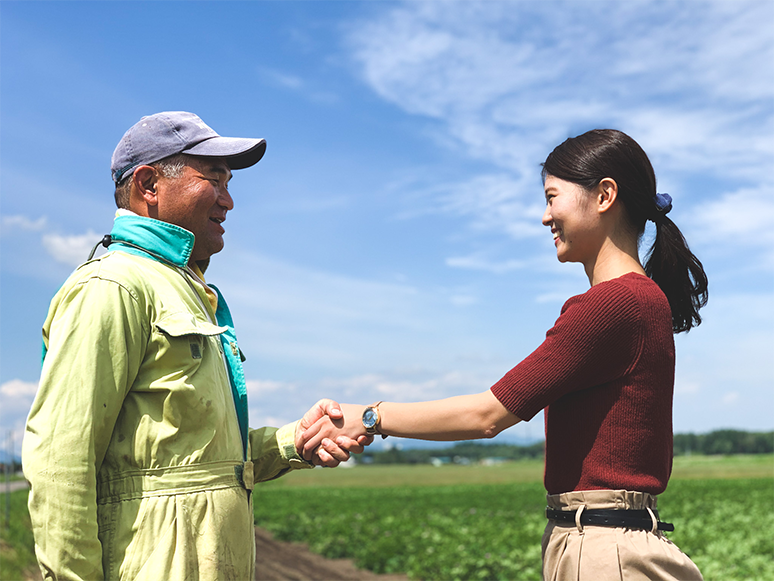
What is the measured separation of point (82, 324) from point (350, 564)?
12.3 m

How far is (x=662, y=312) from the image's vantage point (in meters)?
2.34

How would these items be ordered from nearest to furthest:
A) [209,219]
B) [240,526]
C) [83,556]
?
[83,556] → [240,526] → [209,219]

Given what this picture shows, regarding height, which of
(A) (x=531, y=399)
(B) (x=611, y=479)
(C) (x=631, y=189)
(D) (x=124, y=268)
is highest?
(C) (x=631, y=189)

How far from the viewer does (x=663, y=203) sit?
102 inches

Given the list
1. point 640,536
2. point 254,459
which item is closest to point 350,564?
point 254,459

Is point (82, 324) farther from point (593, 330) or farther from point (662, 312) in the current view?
point (662, 312)

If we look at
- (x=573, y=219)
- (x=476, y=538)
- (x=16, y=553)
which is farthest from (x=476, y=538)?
(x=573, y=219)

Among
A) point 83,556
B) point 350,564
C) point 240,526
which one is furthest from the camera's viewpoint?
point 350,564

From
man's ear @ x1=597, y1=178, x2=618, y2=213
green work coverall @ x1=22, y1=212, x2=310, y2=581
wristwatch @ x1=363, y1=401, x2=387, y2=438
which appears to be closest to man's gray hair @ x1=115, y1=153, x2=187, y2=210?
green work coverall @ x1=22, y1=212, x2=310, y2=581

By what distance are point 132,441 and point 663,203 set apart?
6.82ft

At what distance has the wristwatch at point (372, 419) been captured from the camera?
2.65 m

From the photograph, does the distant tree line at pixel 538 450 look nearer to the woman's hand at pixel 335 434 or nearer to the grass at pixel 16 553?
the grass at pixel 16 553

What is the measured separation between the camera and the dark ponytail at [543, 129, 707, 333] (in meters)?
2.47

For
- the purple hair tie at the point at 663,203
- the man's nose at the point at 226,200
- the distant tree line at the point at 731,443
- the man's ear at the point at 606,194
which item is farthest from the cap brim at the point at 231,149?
the distant tree line at the point at 731,443
